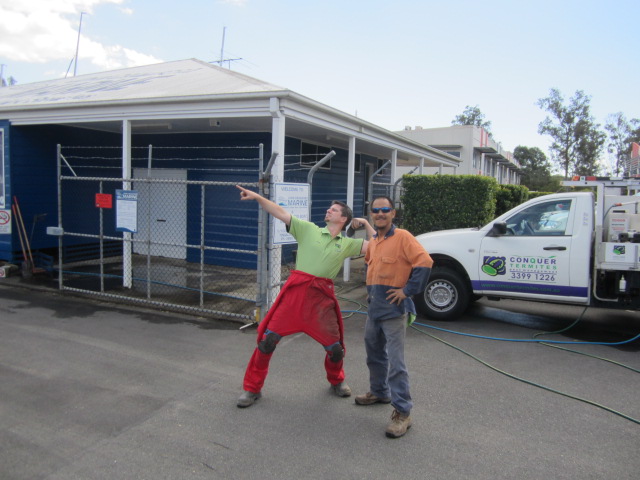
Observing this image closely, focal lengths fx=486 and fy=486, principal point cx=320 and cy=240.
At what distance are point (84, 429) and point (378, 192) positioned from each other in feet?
35.2

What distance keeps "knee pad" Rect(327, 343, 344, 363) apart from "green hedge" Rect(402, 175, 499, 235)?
5910 millimetres

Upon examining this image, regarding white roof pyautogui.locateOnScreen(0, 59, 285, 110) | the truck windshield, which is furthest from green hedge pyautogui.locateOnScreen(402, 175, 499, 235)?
white roof pyautogui.locateOnScreen(0, 59, 285, 110)

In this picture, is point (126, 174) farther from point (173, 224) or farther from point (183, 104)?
point (173, 224)

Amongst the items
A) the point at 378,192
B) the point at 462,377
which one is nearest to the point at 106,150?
the point at 378,192

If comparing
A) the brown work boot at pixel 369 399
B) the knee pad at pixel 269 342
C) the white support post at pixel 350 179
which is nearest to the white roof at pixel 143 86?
the white support post at pixel 350 179

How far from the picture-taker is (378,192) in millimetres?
13523

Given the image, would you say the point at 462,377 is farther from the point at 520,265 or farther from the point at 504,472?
the point at 520,265

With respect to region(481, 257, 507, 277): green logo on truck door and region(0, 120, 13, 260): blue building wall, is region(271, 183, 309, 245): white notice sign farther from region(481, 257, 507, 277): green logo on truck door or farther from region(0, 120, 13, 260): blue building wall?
region(0, 120, 13, 260): blue building wall

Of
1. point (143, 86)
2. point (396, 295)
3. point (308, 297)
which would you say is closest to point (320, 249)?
point (308, 297)

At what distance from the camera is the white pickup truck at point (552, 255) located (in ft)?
20.2

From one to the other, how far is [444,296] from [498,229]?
122cm

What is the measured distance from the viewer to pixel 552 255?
252 inches

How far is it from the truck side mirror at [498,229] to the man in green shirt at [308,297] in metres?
3.16

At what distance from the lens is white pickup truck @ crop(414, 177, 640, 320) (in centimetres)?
616
